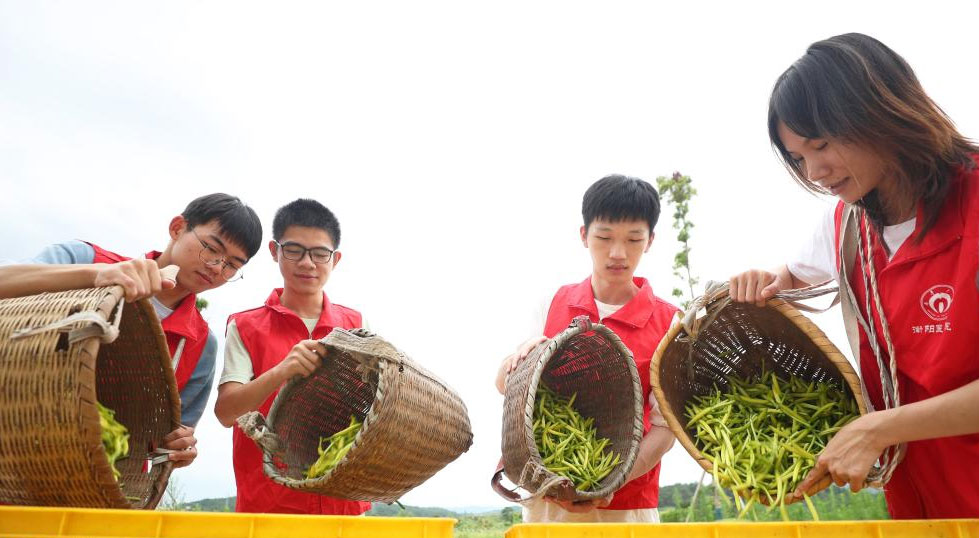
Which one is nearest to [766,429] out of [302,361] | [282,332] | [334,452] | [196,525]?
[334,452]

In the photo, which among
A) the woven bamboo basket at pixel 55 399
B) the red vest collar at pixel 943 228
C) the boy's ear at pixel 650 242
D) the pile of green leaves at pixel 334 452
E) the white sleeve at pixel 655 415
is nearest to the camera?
the woven bamboo basket at pixel 55 399

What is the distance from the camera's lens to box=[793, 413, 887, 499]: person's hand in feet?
6.38

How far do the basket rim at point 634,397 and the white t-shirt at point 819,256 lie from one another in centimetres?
74

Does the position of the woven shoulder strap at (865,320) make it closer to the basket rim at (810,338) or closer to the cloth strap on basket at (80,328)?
the basket rim at (810,338)

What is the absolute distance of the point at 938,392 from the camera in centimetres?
206

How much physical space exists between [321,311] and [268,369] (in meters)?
0.47

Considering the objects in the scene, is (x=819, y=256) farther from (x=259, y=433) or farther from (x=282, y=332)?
(x=282, y=332)

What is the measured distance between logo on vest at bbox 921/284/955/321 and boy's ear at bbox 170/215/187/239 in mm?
3051

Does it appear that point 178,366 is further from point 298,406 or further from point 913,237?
point 913,237

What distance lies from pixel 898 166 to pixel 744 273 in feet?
2.14

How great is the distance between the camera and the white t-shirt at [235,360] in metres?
3.15

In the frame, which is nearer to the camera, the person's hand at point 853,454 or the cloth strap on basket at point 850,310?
the person's hand at point 853,454

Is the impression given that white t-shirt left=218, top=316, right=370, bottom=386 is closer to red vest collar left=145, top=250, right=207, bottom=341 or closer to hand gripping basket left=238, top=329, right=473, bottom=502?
red vest collar left=145, top=250, right=207, bottom=341

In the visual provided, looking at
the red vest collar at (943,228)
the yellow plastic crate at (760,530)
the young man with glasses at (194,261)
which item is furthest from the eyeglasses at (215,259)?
the red vest collar at (943,228)
